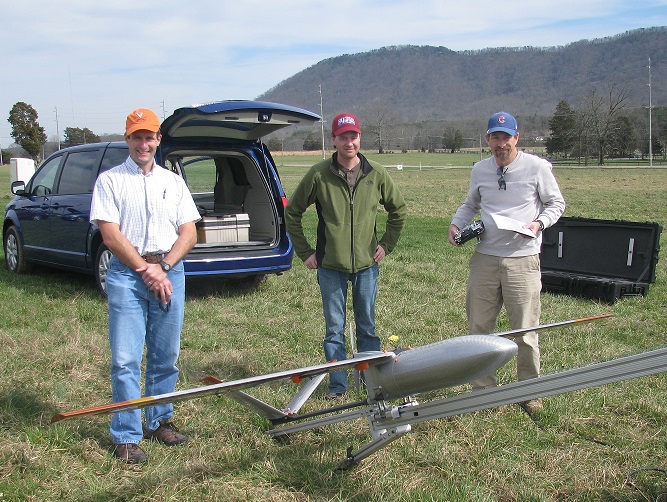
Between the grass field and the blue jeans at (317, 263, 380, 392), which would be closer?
the grass field

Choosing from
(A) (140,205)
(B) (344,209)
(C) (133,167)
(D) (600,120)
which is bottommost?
(B) (344,209)

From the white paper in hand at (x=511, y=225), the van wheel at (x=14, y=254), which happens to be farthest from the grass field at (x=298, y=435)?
the van wheel at (x=14, y=254)

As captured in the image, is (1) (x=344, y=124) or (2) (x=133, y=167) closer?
(2) (x=133, y=167)

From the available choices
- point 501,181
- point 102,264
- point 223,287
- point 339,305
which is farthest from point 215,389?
point 223,287

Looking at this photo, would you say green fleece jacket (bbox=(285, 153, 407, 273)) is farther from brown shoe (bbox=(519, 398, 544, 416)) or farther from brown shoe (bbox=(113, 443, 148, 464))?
brown shoe (bbox=(113, 443, 148, 464))

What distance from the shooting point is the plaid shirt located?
11.0 ft

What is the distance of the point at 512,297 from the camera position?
4.04m

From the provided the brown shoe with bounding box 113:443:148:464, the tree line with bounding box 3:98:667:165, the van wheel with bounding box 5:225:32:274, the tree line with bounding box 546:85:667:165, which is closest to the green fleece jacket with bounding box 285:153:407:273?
the brown shoe with bounding box 113:443:148:464

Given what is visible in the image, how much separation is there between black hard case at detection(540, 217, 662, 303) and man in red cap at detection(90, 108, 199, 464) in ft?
16.2

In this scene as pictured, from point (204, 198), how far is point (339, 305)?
3921mm

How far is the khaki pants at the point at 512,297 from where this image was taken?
4023mm

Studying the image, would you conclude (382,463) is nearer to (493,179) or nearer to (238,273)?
(493,179)

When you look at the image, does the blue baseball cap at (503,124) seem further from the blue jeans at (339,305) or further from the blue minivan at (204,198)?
the blue minivan at (204,198)

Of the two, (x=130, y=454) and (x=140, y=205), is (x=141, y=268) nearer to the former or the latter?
(x=140, y=205)
